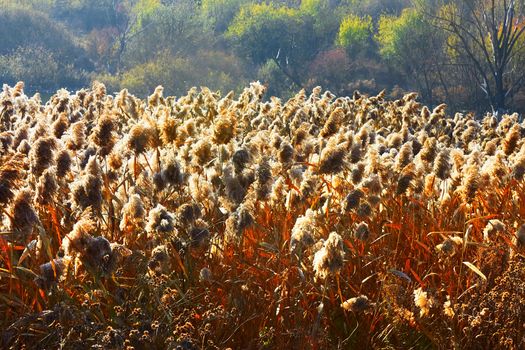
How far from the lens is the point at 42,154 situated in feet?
9.91

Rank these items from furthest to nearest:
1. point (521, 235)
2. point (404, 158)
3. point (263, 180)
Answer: point (404, 158) → point (263, 180) → point (521, 235)

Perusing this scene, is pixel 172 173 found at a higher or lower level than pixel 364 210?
higher

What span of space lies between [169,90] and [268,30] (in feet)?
26.1

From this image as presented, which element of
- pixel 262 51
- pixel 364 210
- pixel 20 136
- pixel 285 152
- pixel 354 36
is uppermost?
pixel 285 152

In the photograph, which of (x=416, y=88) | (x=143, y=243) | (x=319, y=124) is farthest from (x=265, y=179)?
(x=416, y=88)

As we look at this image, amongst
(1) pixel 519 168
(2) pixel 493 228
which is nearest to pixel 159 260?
(2) pixel 493 228

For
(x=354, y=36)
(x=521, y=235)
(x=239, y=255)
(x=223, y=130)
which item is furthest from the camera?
(x=354, y=36)

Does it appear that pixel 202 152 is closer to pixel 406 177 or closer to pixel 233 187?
pixel 233 187

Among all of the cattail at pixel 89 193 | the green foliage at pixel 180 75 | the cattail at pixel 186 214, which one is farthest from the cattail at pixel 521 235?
the green foliage at pixel 180 75

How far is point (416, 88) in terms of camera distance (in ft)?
123

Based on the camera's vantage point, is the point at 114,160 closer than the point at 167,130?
No

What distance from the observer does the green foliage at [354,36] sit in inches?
1711

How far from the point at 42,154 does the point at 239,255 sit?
912mm

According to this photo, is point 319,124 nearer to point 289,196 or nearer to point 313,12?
point 289,196
